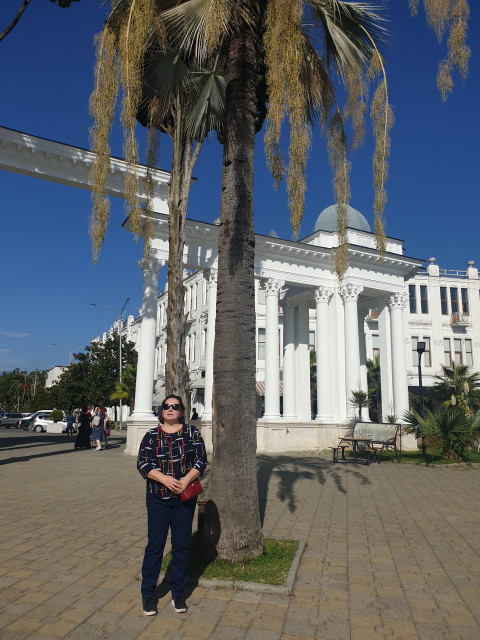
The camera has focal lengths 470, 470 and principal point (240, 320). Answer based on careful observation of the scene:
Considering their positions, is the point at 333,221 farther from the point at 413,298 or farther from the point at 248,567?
the point at 248,567

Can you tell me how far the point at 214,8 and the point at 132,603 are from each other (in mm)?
6094

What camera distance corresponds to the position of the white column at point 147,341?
17938 mm

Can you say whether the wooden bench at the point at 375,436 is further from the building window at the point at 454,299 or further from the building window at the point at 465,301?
the building window at the point at 465,301

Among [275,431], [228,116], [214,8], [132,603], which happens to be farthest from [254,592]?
[275,431]

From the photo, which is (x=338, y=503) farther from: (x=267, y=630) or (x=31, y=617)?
(x=31, y=617)

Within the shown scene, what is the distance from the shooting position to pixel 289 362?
83.0 feet

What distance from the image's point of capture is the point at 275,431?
69.2 ft

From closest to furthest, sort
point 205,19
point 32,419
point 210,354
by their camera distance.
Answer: point 205,19 < point 210,354 < point 32,419

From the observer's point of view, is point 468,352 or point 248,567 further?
point 468,352

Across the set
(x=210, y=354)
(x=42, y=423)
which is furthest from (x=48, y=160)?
(x=42, y=423)

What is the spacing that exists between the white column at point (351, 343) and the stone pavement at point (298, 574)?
40.5 feet

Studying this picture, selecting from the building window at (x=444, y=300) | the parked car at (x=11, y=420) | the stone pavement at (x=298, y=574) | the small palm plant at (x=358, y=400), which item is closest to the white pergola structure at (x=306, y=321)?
the small palm plant at (x=358, y=400)

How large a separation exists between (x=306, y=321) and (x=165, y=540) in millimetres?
23212

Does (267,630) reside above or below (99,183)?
below
